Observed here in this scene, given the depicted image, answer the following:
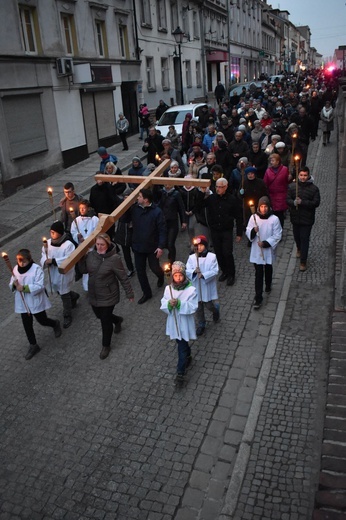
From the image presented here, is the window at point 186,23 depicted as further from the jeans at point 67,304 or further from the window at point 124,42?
the jeans at point 67,304

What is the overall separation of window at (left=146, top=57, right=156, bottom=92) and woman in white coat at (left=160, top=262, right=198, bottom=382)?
22839 mm

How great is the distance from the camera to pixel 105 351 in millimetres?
6453

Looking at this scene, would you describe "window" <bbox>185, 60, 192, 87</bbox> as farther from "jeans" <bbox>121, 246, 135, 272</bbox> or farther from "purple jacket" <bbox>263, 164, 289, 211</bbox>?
"jeans" <bbox>121, 246, 135, 272</bbox>

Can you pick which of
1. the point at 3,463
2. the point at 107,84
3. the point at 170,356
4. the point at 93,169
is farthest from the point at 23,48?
the point at 3,463

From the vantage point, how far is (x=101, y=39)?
68.8ft

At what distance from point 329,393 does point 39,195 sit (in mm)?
12276

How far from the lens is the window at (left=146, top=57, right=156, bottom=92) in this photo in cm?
2632

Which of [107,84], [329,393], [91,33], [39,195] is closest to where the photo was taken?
[329,393]

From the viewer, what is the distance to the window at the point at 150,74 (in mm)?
26319

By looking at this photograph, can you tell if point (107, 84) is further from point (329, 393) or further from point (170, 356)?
point (329, 393)

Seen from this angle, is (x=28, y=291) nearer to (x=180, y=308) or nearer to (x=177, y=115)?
(x=180, y=308)

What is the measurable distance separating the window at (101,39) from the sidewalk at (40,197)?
4677mm

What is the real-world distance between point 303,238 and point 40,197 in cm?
932

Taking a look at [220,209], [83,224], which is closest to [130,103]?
[83,224]
